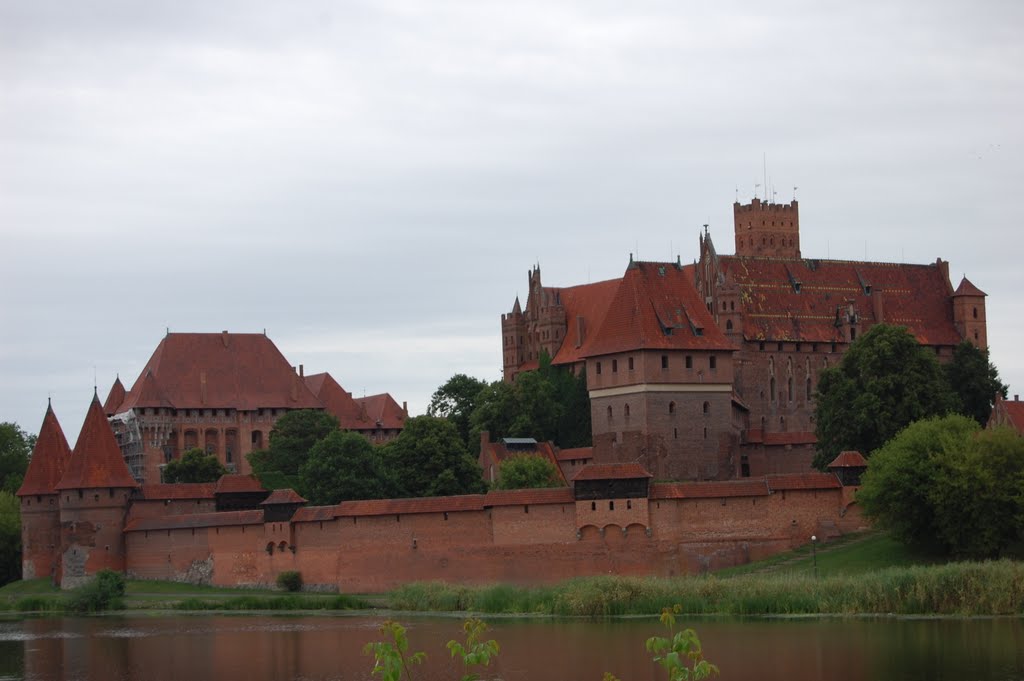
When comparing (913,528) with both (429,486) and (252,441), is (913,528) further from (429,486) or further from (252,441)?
(252,441)

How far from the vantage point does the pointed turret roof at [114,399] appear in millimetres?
86812

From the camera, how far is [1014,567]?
139 ft

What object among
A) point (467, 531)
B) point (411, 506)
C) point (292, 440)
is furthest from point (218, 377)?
point (467, 531)

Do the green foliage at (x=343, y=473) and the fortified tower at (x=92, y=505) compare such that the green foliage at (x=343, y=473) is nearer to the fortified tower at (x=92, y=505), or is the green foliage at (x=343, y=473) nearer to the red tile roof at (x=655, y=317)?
the fortified tower at (x=92, y=505)

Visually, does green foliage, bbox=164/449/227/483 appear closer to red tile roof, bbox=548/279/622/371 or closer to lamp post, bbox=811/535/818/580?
red tile roof, bbox=548/279/622/371

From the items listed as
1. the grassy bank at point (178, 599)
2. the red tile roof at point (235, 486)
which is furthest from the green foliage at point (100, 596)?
the red tile roof at point (235, 486)

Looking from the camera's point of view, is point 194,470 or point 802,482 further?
point 194,470

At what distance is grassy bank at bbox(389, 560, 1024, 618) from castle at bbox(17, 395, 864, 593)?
3.57m

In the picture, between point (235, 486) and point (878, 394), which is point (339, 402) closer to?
point (235, 486)

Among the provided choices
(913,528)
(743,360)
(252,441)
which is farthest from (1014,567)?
(252,441)

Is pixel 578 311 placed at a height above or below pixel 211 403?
above

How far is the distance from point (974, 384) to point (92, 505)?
31909mm

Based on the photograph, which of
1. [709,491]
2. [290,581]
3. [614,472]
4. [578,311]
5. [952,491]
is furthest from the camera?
[578,311]

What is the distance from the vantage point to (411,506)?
5703cm
